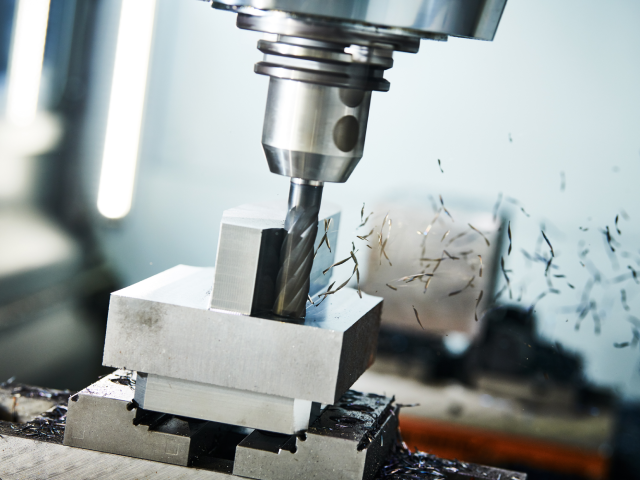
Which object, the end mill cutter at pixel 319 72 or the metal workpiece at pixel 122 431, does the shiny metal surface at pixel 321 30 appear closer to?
the end mill cutter at pixel 319 72

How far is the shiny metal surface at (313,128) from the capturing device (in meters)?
0.54

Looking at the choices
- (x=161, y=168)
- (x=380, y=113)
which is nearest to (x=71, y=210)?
(x=161, y=168)

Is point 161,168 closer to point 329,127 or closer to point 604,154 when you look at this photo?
point 604,154

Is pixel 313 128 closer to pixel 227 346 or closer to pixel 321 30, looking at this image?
pixel 321 30

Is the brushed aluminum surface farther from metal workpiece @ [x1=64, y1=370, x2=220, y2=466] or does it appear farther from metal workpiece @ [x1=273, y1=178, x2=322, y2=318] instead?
metal workpiece @ [x1=273, y1=178, x2=322, y2=318]

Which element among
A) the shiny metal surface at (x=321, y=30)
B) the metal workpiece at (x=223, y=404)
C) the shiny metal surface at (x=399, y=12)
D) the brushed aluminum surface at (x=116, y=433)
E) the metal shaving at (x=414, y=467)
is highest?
the shiny metal surface at (x=399, y=12)

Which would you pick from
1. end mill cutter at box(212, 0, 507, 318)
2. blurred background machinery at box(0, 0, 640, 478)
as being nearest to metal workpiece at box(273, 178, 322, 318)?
end mill cutter at box(212, 0, 507, 318)

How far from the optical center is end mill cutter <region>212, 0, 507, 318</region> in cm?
48

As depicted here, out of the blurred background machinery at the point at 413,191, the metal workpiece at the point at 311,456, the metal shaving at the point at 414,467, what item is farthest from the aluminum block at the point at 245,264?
the blurred background machinery at the point at 413,191

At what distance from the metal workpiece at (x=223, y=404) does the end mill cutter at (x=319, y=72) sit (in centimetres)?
8

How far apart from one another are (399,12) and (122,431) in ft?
1.33

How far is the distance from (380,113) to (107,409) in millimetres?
1786

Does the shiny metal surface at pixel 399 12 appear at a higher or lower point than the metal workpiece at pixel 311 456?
higher

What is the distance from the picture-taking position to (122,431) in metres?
0.59
